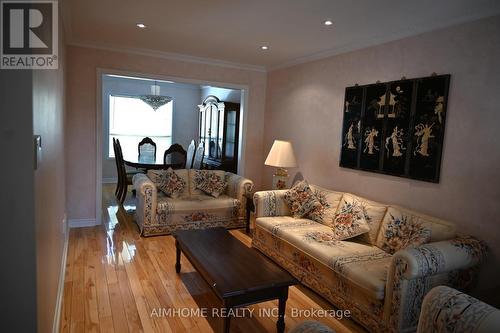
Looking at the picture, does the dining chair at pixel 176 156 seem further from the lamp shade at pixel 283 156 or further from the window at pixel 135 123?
the lamp shade at pixel 283 156

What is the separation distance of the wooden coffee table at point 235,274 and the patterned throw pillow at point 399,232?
1030 mm

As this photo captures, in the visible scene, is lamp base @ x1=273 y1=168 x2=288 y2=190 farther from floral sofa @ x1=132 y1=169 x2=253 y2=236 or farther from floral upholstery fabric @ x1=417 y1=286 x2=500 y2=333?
floral upholstery fabric @ x1=417 y1=286 x2=500 y2=333

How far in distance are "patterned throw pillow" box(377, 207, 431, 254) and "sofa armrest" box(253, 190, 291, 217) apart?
3.98 feet

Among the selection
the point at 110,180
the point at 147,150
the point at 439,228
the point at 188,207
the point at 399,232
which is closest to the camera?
the point at 439,228

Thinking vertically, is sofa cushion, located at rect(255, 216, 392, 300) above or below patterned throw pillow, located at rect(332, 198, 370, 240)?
below

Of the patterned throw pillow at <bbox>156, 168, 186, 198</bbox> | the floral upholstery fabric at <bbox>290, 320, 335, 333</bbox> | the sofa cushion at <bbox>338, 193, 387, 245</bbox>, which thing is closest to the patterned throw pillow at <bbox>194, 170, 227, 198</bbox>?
the patterned throw pillow at <bbox>156, 168, 186, 198</bbox>

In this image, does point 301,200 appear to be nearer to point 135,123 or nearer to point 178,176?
point 178,176

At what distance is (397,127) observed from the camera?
3.28 metres

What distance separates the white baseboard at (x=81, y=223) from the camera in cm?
441

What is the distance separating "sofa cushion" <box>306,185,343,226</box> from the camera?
12.0 feet

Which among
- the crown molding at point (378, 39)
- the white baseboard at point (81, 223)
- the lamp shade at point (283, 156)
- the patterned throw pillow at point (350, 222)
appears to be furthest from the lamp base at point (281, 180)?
the white baseboard at point (81, 223)

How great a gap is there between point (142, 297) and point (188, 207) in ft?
5.52

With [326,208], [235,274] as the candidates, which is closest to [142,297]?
[235,274]

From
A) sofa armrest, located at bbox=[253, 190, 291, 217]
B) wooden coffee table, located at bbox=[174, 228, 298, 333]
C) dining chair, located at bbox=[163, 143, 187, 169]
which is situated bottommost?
wooden coffee table, located at bbox=[174, 228, 298, 333]
